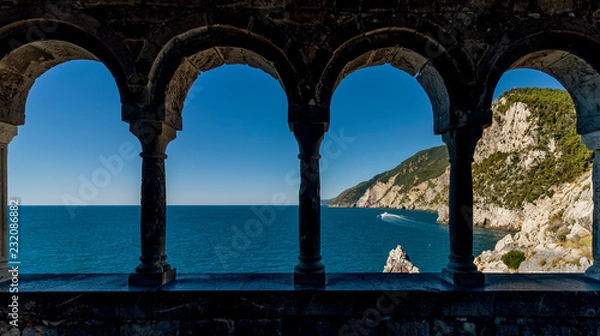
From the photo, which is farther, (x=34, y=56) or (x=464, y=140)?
(x=34, y=56)

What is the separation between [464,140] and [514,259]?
18249mm

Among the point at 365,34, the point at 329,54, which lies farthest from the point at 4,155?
the point at 365,34

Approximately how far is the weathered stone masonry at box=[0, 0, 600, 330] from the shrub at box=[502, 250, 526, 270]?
17.6 meters

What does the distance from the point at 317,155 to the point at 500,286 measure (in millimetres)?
2385

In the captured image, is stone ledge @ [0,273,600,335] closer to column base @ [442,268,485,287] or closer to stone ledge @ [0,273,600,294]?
stone ledge @ [0,273,600,294]

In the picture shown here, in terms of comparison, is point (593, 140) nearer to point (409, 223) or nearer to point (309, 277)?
point (309, 277)

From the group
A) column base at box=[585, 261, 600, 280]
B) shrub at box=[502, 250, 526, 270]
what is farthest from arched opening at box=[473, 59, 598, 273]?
column base at box=[585, 261, 600, 280]

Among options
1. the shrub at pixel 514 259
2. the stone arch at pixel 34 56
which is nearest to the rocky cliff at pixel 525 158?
the shrub at pixel 514 259

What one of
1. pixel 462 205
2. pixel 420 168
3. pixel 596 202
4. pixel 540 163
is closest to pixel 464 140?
pixel 462 205

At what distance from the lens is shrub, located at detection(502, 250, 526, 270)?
58.7ft

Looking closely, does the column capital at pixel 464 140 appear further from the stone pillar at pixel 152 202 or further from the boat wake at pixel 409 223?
the boat wake at pixel 409 223

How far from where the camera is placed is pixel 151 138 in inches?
143

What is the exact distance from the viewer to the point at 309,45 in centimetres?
366

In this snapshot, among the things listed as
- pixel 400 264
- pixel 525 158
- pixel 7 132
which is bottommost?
pixel 400 264
